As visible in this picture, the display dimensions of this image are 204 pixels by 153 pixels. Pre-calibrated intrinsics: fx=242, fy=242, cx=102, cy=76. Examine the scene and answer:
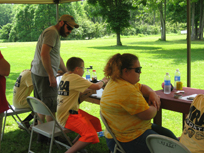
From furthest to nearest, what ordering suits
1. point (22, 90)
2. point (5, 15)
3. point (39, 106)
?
point (5, 15) → point (22, 90) → point (39, 106)

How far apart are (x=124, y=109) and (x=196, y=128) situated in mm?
525

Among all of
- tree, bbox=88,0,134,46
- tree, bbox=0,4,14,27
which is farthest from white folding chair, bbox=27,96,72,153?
tree, bbox=0,4,14,27

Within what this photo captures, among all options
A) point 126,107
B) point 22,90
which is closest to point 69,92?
point 126,107

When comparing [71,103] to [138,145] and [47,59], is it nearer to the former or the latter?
[47,59]

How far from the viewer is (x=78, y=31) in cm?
3594

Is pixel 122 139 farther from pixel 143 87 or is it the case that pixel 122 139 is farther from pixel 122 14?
pixel 122 14

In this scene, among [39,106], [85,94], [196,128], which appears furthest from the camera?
[85,94]

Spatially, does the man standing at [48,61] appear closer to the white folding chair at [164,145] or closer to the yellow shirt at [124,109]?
the yellow shirt at [124,109]

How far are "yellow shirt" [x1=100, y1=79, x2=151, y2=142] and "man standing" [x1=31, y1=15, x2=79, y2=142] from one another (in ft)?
4.23

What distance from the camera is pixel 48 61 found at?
2.98 meters

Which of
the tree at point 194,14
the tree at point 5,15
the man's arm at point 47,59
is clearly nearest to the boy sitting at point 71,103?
the man's arm at point 47,59

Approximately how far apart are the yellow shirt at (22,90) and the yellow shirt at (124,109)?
1874mm

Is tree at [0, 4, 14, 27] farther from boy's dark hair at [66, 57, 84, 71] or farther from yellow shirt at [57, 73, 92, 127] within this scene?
yellow shirt at [57, 73, 92, 127]

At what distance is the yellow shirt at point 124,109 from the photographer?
1813mm
